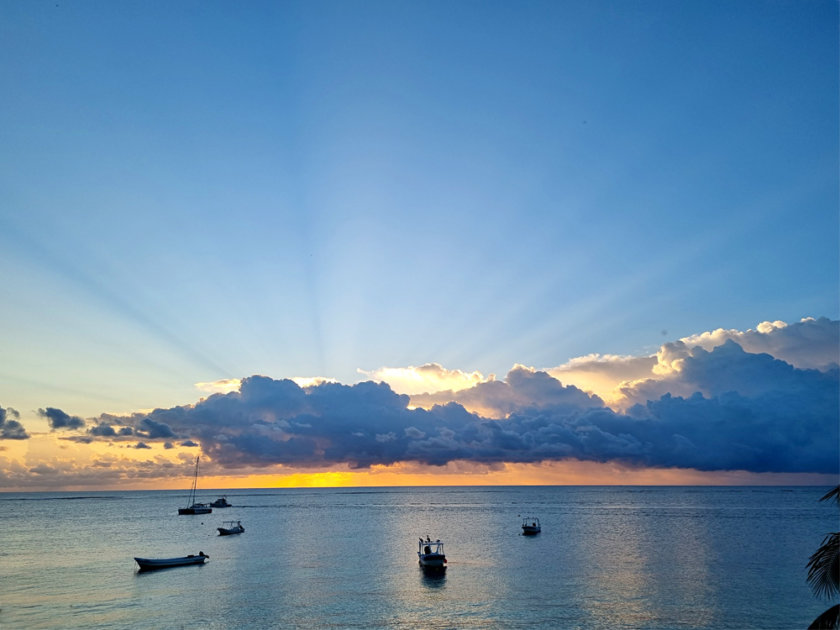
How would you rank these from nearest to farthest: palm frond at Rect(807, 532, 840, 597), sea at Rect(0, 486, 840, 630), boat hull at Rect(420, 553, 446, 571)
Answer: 1. palm frond at Rect(807, 532, 840, 597)
2. sea at Rect(0, 486, 840, 630)
3. boat hull at Rect(420, 553, 446, 571)

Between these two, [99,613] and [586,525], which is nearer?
[99,613]

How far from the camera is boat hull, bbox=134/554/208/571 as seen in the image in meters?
81.8

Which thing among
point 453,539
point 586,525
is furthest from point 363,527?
point 586,525

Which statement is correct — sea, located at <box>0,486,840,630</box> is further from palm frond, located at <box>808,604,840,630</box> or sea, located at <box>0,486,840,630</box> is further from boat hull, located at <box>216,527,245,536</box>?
palm frond, located at <box>808,604,840,630</box>

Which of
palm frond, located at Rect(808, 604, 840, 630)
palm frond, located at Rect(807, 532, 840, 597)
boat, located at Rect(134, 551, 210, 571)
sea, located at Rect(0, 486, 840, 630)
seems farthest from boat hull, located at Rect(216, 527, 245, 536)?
palm frond, located at Rect(808, 604, 840, 630)

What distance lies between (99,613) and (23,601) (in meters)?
13.4

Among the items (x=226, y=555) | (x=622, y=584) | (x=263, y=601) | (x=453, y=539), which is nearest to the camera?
(x=263, y=601)

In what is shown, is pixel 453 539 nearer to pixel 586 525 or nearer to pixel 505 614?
pixel 586 525

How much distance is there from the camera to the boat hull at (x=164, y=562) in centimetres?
8181

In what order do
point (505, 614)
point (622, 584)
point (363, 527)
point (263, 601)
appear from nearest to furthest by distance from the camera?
point (505, 614), point (263, 601), point (622, 584), point (363, 527)

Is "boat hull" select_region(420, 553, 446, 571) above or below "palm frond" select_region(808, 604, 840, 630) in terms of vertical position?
below

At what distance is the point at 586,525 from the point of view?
16100 centimetres

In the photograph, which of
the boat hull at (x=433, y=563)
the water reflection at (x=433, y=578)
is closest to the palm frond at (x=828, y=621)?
the water reflection at (x=433, y=578)

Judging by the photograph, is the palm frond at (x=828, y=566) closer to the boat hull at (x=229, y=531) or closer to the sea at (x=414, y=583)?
the sea at (x=414, y=583)
